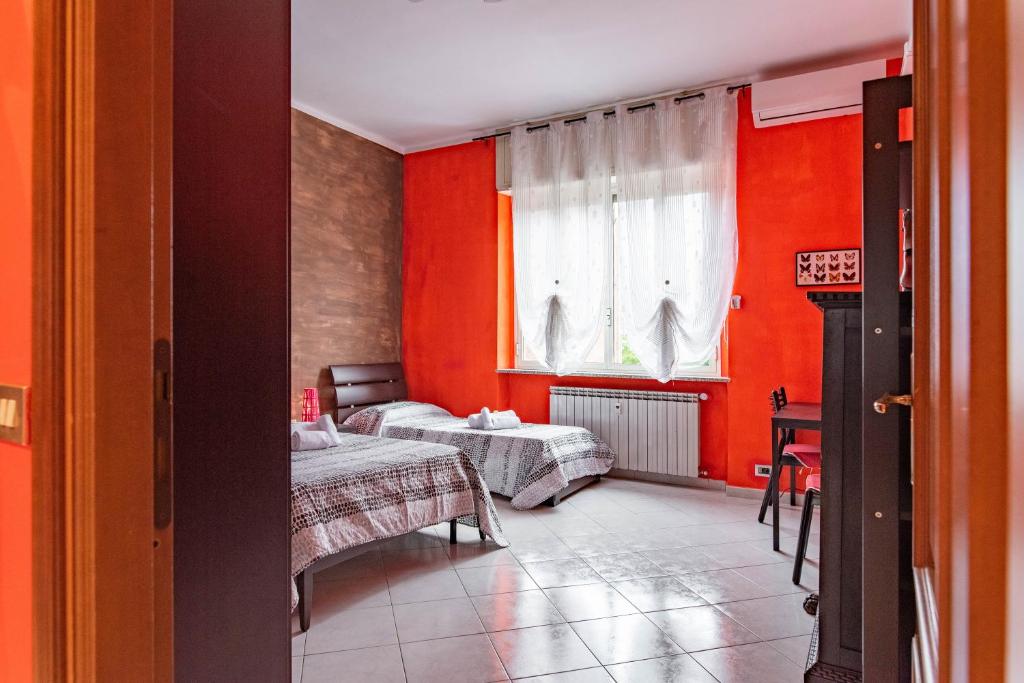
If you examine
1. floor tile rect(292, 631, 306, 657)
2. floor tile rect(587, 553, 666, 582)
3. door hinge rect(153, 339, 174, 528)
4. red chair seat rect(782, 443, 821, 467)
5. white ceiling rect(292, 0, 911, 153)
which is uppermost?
white ceiling rect(292, 0, 911, 153)

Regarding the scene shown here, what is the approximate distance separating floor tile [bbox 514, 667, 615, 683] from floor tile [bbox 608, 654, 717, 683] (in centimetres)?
4

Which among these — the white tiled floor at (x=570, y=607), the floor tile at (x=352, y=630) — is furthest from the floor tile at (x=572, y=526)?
the floor tile at (x=352, y=630)

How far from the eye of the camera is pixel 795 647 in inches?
93.2

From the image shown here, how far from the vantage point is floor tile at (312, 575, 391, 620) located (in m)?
2.73

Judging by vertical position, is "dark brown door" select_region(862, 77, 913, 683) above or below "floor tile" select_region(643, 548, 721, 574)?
above

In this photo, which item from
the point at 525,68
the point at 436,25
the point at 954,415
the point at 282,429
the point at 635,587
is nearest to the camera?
the point at 954,415

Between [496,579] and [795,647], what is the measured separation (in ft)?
4.44

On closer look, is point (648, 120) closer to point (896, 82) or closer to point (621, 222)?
point (621, 222)

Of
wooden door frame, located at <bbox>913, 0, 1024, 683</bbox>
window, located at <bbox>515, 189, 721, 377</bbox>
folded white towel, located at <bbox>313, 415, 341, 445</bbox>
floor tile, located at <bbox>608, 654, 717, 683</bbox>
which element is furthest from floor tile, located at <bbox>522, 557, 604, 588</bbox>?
wooden door frame, located at <bbox>913, 0, 1024, 683</bbox>

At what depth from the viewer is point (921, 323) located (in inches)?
35.4

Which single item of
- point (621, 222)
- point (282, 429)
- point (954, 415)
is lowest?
point (282, 429)

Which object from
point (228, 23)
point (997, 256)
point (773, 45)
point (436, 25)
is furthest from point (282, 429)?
point (773, 45)

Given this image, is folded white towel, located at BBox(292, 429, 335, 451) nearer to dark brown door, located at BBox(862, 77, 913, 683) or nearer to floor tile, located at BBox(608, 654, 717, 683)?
floor tile, located at BBox(608, 654, 717, 683)

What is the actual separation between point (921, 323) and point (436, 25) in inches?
148
